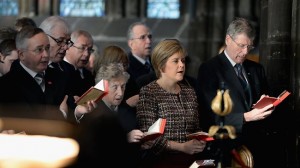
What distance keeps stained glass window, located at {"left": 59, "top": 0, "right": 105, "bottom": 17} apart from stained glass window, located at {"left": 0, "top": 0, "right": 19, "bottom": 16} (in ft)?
3.16

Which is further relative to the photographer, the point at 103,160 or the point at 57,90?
the point at 57,90

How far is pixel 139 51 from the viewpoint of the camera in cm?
1021

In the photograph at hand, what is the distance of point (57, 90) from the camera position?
23.3 ft

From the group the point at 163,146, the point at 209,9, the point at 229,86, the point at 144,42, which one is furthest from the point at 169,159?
the point at 209,9

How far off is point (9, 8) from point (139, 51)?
31.1 ft

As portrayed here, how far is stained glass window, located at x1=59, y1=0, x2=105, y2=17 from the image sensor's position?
18.9 m

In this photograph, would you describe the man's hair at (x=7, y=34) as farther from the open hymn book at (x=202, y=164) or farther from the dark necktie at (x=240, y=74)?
the open hymn book at (x=202, y=164)

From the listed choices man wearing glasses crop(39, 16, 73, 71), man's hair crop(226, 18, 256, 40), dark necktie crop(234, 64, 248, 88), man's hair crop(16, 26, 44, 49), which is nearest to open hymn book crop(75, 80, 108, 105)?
man's hair crop(16, 26, 44, 49)

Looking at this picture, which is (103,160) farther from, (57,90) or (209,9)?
(209,9)

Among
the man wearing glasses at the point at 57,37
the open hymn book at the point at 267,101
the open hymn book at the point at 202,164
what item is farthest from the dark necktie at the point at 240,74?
the open hymn book at the point at 202,164

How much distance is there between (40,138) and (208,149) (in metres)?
4.21

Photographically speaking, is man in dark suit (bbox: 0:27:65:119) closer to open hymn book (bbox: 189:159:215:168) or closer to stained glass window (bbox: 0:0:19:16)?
open hymn book (bbox: 189:159:215:168)

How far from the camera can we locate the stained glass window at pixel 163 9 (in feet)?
61.0

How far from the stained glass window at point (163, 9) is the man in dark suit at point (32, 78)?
11527 mm
